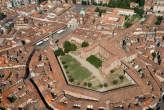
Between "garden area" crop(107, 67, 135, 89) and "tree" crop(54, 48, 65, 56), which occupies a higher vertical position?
"tree" crop(54, 48, 65, 56)

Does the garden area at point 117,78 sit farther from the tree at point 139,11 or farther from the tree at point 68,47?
the tree at point 139,11

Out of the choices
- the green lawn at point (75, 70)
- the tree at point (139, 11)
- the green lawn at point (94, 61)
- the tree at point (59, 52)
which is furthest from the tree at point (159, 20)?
the tree at point (59, 52)

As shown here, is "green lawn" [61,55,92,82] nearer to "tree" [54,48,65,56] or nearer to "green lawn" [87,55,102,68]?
Result: "tree" [54,48,65,56]

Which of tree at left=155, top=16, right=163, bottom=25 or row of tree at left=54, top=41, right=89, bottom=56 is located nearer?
row of tree at left=54, top=41, right=89, bottom=56

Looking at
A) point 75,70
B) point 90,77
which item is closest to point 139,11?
point 75,70

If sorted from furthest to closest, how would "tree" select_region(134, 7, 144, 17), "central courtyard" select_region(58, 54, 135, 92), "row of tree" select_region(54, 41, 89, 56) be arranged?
"tree" select_region(134, 7, 144, 17) < "row of tree" select_region(54, 41, 89, 56) < "central courtyard" select_region(58, 54, 135, 92)

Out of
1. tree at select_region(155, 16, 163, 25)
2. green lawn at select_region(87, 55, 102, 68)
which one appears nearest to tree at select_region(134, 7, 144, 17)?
tree at select_region(155, 16, 163, 25)

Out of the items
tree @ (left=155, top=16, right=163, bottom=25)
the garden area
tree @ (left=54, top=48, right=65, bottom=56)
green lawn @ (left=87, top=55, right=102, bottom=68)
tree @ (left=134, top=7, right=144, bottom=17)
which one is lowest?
the garden area
